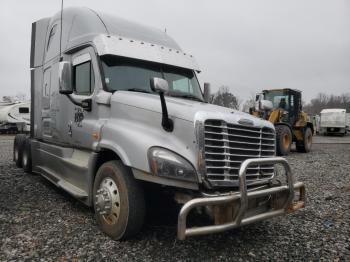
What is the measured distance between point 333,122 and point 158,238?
3839 cm

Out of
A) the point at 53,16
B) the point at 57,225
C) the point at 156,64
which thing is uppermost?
the point at 53,16

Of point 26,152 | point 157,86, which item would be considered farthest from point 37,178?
point 157,86

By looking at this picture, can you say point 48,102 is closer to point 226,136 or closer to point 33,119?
point 33,119

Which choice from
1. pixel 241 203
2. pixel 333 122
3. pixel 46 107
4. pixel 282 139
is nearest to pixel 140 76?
pixel 241 203

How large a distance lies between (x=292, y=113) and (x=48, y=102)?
42.3 feet

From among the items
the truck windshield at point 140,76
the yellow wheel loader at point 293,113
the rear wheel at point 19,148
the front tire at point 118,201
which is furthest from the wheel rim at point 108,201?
the yellow wheel loader at point 293,113

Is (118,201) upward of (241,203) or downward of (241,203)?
downward

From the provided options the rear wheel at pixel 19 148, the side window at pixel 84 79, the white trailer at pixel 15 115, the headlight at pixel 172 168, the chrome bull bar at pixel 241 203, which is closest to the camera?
the chrome bull bar at pixel 241 203

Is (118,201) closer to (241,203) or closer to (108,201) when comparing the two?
(108,201)

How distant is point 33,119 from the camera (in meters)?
8.23

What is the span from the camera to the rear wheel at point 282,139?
555 inches

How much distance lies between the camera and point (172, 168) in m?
3.62

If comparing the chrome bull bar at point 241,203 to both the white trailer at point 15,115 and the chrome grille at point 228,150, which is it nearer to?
the chrome grille at point 228,150

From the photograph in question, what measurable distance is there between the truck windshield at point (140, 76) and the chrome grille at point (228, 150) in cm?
147
